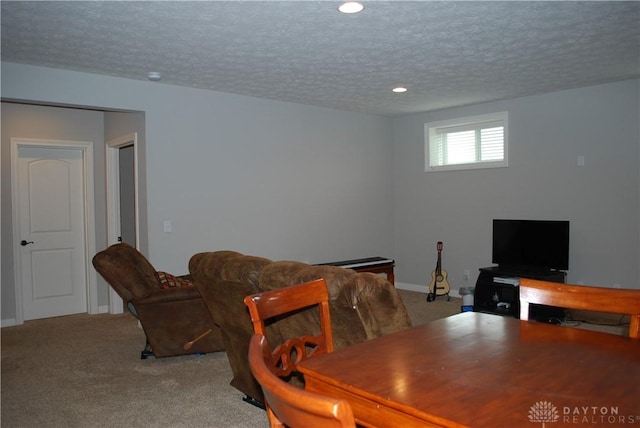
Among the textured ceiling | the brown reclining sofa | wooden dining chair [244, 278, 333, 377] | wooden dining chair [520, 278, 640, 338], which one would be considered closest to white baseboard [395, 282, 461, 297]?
the textured ceiling

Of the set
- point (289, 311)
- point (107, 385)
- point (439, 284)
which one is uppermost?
point (289, 311)

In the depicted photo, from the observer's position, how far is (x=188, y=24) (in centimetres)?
340

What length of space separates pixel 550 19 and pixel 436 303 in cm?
389

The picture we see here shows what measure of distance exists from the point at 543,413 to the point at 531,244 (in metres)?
5.02

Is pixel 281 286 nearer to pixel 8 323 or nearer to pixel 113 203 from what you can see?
pixel 113 203

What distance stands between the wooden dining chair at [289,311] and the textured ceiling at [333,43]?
1.94 metres

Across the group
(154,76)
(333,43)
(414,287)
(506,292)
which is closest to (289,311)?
(333,43)

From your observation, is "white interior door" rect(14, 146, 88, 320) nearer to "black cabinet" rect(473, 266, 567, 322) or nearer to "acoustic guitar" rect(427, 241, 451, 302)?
"acoustic guitar" rect(427, 241, 451, 302)

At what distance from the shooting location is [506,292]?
555cm

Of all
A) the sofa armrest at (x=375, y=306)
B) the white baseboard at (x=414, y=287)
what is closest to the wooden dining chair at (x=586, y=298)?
the sofa armrest at (x=375, y=306)

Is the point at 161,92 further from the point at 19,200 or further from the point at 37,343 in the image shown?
the point at 37,343

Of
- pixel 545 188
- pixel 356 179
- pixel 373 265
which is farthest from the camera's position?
pixel 356 179

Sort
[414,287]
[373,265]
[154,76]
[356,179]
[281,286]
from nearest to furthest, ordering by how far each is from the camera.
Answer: [281,286], [154,76], [373,265], [356,179], [414,287]

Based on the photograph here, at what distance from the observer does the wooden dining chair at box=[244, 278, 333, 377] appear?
1691 mm
